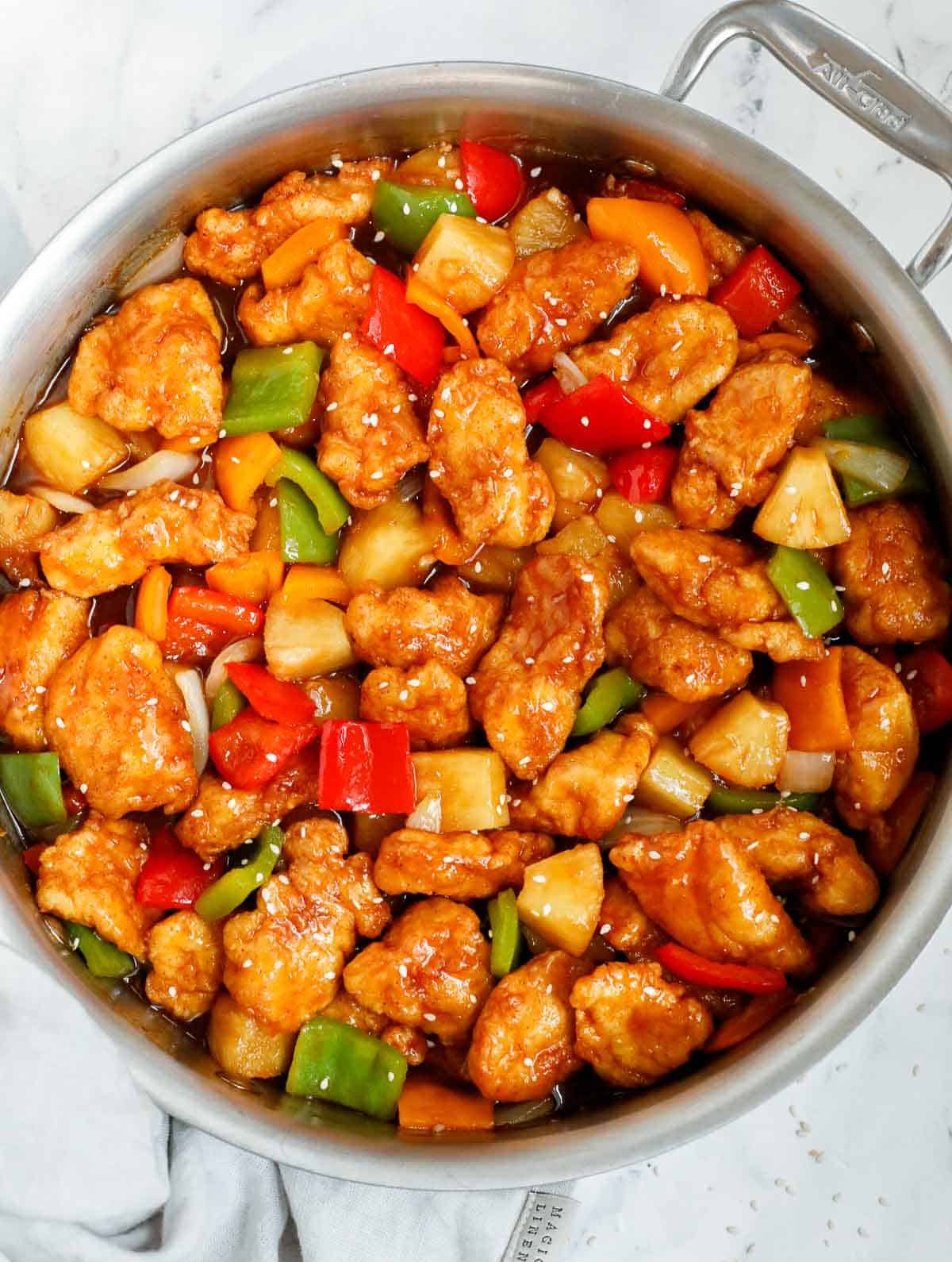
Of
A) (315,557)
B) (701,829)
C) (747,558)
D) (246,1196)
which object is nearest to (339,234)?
(315,557)

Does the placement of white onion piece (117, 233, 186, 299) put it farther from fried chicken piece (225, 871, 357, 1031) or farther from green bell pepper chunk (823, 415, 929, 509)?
green bell pepper chunk (823, 415, 929, 509)

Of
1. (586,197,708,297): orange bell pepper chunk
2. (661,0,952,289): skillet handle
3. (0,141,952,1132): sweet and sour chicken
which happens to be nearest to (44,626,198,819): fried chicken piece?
(0,141,952,1132): sweet and sour chicken

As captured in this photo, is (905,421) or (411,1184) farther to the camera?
(905,421)


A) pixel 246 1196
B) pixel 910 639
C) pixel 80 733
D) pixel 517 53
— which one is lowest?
pixel 246 1196

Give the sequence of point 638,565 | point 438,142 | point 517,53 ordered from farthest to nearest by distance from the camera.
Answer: point 517,53 → point 438,142 → point 638,565

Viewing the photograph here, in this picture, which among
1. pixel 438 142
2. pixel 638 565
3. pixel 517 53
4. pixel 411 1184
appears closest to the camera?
pixel 411 1184

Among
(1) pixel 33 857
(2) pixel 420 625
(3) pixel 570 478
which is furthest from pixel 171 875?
(3) pixel 570 478

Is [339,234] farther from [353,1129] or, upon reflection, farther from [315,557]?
[353,1129]
